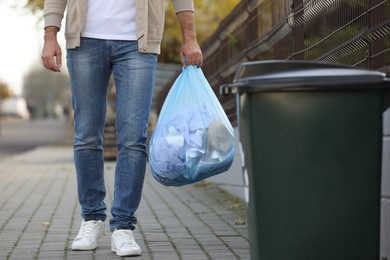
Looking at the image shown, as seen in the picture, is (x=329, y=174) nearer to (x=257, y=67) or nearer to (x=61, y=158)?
(x=257, y=67)

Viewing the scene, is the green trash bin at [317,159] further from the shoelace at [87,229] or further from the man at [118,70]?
the shoelace at [87,229]

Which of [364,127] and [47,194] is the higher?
[364,127]

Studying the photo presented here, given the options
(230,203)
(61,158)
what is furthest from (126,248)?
(61,158)

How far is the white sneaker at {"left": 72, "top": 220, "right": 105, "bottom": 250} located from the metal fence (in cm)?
173

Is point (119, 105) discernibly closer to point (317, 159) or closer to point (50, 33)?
point (50, 33)

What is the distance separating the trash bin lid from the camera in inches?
128

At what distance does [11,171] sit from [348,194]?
32.3 ft

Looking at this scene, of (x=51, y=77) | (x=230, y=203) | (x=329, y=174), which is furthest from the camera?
(x=51, y=77)

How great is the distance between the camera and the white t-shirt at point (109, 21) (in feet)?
15.1

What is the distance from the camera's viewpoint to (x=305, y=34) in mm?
5703

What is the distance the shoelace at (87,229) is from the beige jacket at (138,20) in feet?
3.30

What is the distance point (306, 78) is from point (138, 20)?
1.59m

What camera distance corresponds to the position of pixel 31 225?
6031 millimetres

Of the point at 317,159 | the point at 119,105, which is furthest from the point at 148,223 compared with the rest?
the point at 317,159
